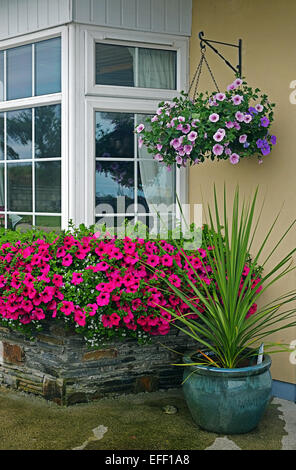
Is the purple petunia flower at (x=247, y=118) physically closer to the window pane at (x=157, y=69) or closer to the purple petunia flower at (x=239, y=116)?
the purple petunia flower at (x=239, y=116)

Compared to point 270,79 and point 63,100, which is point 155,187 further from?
point 270,79

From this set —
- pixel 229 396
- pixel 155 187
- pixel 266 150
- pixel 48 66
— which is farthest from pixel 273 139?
pixel 48 66

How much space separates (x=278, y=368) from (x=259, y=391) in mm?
726

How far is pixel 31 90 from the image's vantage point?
13.6 ft

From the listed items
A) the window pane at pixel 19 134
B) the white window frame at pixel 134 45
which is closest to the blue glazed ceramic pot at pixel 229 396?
the white window frame at pixel 134 45

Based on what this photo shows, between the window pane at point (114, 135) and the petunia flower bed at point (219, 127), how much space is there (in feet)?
1.46

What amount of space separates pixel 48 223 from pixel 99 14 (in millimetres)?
1467

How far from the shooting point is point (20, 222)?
4.25 metres

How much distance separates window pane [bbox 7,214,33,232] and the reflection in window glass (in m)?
1.10

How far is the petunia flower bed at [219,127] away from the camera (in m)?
3.40

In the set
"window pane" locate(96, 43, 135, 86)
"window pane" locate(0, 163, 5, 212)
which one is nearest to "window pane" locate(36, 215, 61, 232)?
"window pane" locate(0, 163, 5, 212)

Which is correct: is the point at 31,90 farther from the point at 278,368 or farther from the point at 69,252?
the point at 278,368
